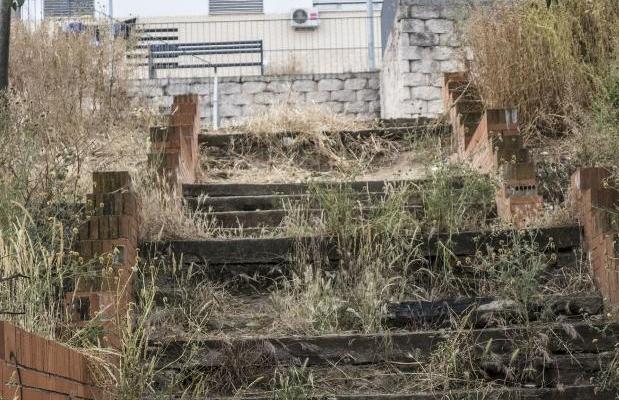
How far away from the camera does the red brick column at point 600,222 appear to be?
574 cm

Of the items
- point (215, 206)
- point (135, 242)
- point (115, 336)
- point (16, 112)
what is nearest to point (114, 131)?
point (16, 112)

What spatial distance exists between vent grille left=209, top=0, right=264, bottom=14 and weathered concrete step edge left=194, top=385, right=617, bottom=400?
16.8 meters

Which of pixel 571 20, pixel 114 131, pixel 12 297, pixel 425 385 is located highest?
pixel 571 20

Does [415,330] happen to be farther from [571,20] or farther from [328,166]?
[571,20]

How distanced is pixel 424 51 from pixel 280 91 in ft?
7.73

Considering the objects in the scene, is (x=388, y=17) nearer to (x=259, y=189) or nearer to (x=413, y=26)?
(x=413, y=26)

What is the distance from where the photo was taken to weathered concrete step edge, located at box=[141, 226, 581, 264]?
21.0 feet

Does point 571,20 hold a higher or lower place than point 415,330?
higher

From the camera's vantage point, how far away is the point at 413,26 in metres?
13.1

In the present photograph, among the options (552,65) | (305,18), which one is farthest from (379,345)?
(305,18)

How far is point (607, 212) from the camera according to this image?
19.6ft

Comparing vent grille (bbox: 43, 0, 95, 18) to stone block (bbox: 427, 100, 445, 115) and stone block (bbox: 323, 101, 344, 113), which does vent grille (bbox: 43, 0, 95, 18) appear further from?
stone block (bbox: 427, 100, 445, 115)

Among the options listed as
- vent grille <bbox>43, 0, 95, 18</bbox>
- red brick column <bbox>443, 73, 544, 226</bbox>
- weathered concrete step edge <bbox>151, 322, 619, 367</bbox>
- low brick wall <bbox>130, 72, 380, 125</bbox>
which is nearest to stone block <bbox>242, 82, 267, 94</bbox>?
low brick wall <bbox>130, 72, 380, 125</bbox>

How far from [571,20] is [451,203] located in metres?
3.44
